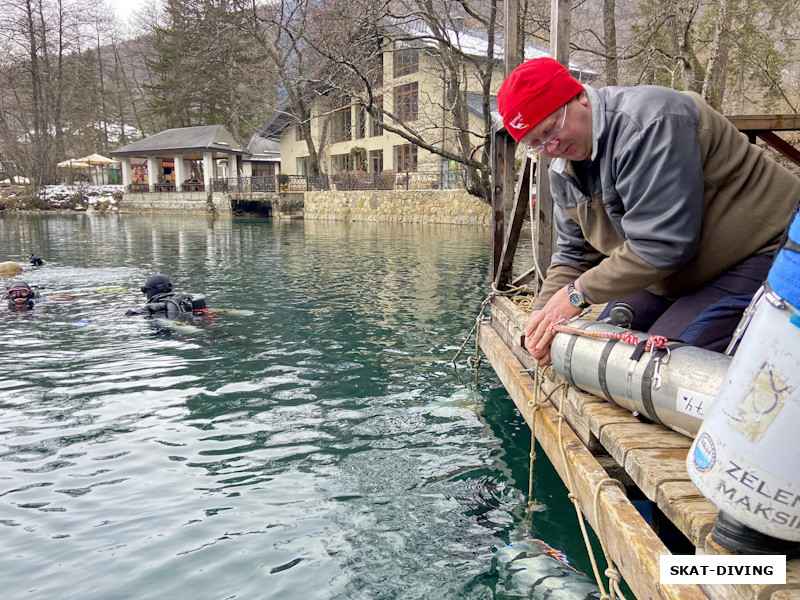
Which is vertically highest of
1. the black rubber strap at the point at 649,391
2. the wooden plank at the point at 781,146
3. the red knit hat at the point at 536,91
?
the wooden plank at the point at 781,146

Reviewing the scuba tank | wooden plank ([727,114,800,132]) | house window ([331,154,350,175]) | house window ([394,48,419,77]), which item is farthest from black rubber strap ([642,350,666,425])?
house window ([331,154,350,175])

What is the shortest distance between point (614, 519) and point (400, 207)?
112 ft

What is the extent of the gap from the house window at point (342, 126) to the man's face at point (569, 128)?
48.2m

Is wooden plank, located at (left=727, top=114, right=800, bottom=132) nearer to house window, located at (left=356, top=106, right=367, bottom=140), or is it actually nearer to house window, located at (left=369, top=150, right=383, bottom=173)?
house window, located at (left=369, top=150, right=383, bottom=173)

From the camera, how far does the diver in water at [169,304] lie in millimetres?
9859

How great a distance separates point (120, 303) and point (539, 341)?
33.7ft

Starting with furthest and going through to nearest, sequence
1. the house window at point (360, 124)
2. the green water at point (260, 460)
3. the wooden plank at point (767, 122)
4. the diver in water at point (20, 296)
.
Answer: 1. the house window at point (360, 124)
2. the diver in water at point (20, 296)
3. the wooden plank at point (767, 122)
4. the green water at point (260, 460)

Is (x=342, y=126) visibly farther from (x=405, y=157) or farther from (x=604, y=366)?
(x=604, y=366)

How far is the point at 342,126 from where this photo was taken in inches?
2013

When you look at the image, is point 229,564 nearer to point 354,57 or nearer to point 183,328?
point 183,328

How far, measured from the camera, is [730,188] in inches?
114

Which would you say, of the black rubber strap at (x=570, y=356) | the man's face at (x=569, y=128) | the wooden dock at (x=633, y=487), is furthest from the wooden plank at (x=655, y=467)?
the man's face at (x=569, y=128)

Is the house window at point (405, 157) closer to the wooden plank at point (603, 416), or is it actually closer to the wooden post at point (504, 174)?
the wooden post at point (504, 174)

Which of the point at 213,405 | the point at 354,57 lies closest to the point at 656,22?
the point at 354,57
